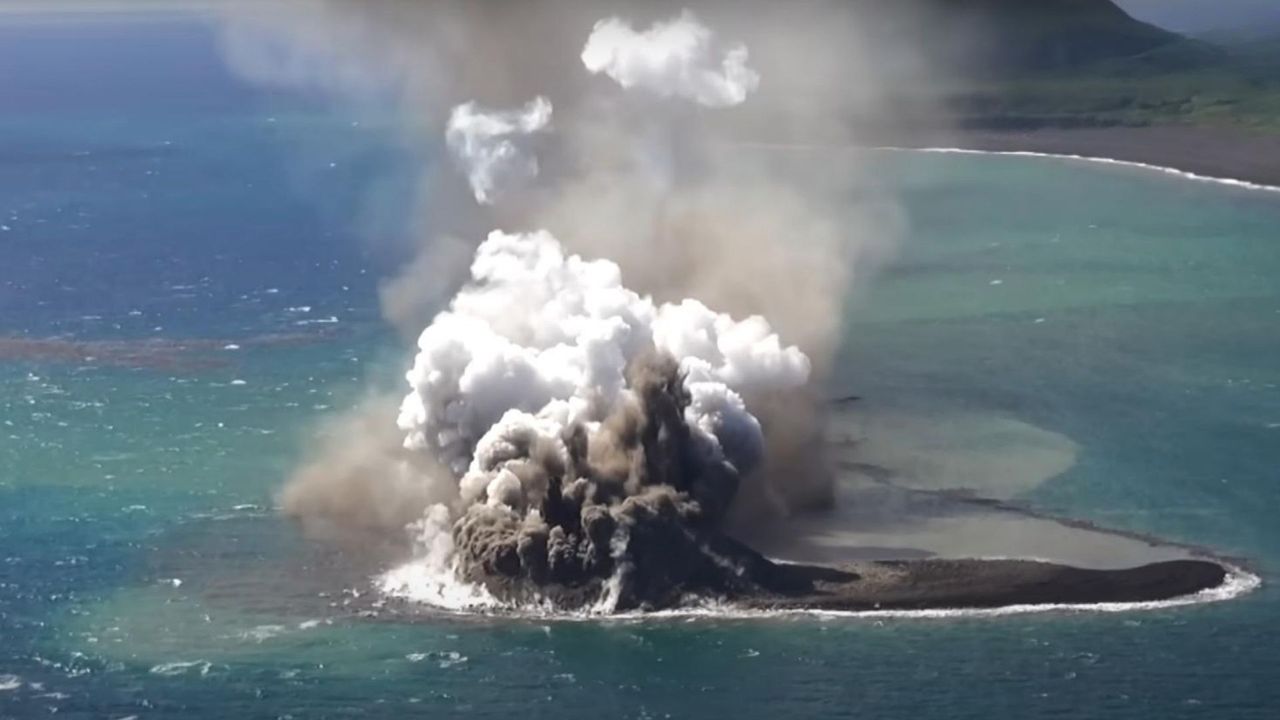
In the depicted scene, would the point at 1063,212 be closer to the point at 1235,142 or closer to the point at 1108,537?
the point at 1235,142

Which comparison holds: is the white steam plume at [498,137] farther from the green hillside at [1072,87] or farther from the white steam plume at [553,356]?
the green hillside at [1072,87]

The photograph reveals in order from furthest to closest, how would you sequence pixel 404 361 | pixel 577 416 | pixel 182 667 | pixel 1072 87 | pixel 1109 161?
pixel 1072 87
pixel 1109 161
pixel 404 361
pixel 577 416
pixel 182 667

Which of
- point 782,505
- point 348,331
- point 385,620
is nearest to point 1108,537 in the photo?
point 782,505

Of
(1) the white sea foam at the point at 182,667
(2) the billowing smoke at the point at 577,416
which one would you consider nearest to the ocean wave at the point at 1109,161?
(2) the billowing smoke at the point at 577,416

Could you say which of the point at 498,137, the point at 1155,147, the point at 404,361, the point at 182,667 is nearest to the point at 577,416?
the point at 498,137

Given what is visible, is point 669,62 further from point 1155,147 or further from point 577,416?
point 1155,147
